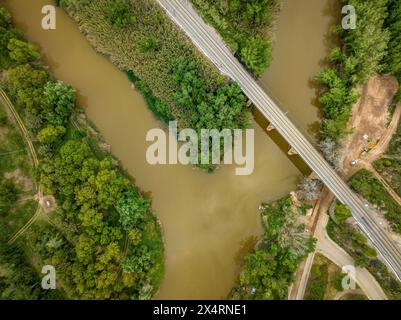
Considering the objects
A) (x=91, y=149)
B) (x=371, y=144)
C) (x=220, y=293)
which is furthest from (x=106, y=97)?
(x=371, y=144)

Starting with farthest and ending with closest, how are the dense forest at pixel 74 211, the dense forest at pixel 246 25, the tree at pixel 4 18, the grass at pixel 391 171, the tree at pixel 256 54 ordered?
the tree at pixel 4 18, the grass at pixel 391 171, the dense forest at pixel 246 25, the tree at pixel 256 54, the dense forest at pixel 74 211

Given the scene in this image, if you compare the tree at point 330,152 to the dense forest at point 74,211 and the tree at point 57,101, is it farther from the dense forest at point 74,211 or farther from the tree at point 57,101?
the tree at point 57,101

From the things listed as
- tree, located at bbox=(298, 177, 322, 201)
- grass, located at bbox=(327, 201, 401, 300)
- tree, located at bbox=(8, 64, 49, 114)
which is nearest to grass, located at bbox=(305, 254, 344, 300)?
grass, located at bbox=(327, 201, 401, 300)

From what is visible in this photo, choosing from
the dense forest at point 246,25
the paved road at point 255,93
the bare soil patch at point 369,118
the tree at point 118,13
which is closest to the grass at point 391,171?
the bare soil patch at point 369,118

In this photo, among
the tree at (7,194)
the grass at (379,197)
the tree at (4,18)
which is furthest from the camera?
the tree at (4,18)

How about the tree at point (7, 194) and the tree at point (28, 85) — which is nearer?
the tree at point (7, 194)

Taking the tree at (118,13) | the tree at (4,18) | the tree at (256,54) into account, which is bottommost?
the tree at (256,54)

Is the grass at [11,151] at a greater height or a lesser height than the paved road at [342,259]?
greater

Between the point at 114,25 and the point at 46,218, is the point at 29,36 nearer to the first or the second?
the point at 114,25

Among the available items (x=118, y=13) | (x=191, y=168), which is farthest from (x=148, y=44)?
(x=191, y=168)
